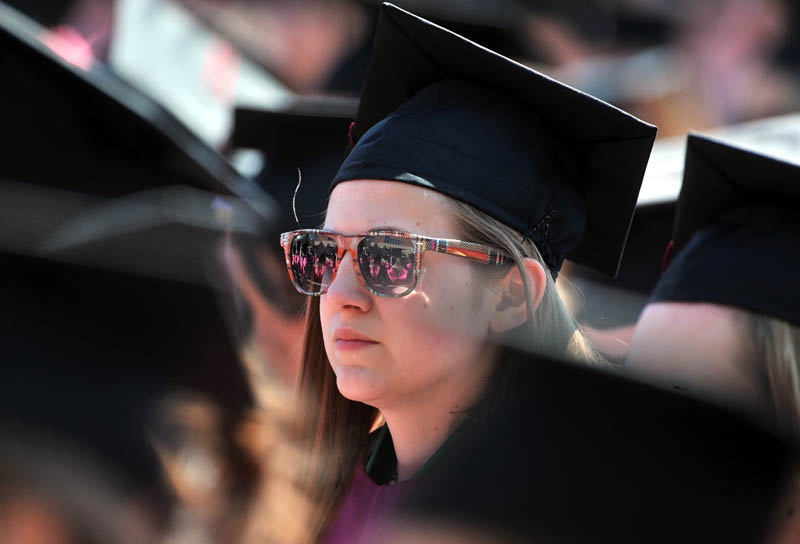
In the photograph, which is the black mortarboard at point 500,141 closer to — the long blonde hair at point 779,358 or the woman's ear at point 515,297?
the woman's ear at point 515,297

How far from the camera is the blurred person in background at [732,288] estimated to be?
187 cm

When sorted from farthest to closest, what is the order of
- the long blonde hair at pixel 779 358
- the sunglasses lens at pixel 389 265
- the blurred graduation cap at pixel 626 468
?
the long blonde hair at pixel 779 358
the sunglasses lens at pixel 389 265
the blurred graduation cap at pixel 626 468

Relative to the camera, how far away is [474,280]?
5.16ft

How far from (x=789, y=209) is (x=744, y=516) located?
1.53 m

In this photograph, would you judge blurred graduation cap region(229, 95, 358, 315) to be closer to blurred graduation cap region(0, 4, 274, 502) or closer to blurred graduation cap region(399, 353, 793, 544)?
blurred graduation cap region(0, 4, 274, 502)

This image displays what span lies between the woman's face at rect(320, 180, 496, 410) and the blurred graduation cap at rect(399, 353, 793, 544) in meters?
0.72

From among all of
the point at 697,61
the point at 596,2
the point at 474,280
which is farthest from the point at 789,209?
the point at 596,2

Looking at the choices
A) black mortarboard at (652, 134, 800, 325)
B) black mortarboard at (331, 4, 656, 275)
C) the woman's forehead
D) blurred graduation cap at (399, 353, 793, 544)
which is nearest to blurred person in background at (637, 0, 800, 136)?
black mortarboard at (652, 134, 800, 325)

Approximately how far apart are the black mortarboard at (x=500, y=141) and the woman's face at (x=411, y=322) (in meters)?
0.06

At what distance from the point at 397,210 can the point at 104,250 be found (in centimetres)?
263

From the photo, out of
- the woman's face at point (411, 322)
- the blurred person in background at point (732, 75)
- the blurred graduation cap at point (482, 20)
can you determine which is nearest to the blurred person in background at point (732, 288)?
the woman's face at point (411, 322)

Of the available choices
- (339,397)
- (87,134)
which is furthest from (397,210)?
(87,134)

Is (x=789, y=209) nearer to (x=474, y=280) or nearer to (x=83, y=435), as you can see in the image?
(x=474, y=280)

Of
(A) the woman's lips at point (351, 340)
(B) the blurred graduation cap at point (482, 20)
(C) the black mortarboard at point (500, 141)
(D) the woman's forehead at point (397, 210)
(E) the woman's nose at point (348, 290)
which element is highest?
(B) the blurred graduation cap at point (482, 20)
